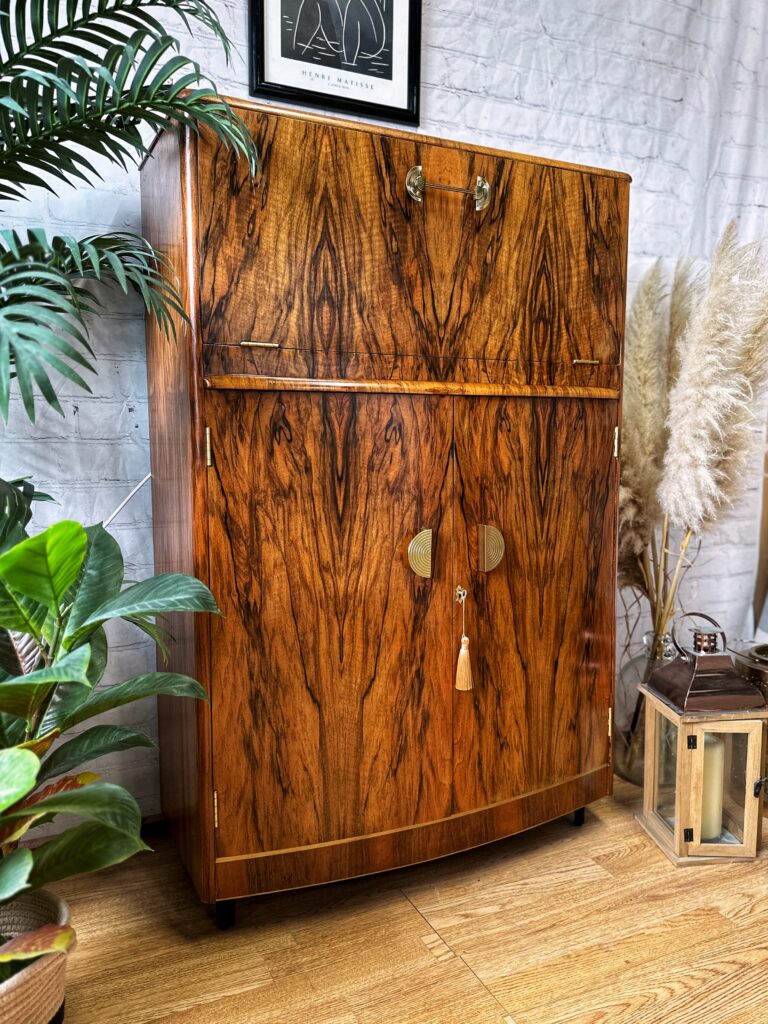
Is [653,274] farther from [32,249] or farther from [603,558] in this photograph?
[32,249]

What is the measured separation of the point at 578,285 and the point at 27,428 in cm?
123

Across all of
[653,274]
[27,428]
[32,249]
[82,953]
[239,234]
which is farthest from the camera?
[653,274]

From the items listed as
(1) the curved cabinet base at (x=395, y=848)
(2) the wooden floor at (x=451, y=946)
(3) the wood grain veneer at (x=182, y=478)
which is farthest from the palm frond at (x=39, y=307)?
(2) the wooden floor at (x=451, y=946)

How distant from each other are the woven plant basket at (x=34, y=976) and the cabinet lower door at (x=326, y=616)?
0.30 metres

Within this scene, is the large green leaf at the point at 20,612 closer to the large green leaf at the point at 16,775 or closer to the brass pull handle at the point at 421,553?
the large green leaf at the point at 16,775

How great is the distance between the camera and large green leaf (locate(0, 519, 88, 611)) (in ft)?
3.23

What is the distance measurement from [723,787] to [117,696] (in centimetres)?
137

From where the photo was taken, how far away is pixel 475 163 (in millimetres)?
1497

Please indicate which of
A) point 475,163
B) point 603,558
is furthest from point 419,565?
point 475,163

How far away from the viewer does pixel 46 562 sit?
1.01m

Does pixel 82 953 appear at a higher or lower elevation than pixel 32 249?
lower

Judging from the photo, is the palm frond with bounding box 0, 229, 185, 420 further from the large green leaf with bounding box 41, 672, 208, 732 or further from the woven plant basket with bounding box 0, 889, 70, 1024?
the woven plant basket with bounding box 0, 889, 70, 1024

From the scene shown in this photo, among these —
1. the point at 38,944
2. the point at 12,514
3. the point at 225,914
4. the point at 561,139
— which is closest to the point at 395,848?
the point at 225,914

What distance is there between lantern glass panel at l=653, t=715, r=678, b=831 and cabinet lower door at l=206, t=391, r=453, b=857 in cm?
63
